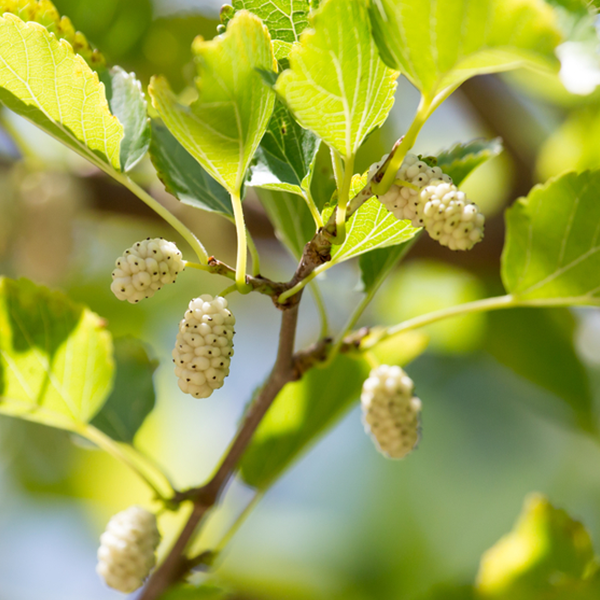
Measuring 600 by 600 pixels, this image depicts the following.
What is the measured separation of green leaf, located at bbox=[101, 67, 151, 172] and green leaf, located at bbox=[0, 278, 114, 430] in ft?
0.61

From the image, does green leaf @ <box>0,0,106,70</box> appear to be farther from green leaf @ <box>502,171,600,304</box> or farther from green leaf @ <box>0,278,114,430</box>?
green leaf @ <box>502,171,600,304</box>

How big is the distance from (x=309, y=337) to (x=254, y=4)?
161 cm

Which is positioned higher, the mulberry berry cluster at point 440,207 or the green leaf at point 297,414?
the mulberry berry cluster at point 440,207

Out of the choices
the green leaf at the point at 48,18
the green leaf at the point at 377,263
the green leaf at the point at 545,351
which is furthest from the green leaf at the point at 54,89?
the green leaf at the point at 545,351

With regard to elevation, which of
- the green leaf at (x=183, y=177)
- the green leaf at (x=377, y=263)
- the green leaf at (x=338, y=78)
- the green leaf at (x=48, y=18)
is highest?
the green leaf at (x=338, y=78)

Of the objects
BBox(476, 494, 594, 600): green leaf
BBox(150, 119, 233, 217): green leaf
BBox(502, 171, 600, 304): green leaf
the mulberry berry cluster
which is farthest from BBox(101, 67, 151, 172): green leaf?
BBox(476, 494, 594, 600): green leaf

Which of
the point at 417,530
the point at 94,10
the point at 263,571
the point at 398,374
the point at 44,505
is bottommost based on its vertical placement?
the point at 44,505

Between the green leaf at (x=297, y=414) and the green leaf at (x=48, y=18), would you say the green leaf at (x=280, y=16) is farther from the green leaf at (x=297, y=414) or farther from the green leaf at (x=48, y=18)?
the green leaf at (x=297, y=414)

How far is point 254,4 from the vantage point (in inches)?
17.7

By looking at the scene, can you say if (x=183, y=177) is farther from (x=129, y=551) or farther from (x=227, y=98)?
(x=129, y=551)

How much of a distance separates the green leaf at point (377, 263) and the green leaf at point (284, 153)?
16 cm

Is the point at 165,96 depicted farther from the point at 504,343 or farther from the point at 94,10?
the point at 504,343

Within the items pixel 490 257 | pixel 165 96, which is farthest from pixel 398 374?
pixel 490 257

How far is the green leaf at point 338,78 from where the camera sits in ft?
1.19
